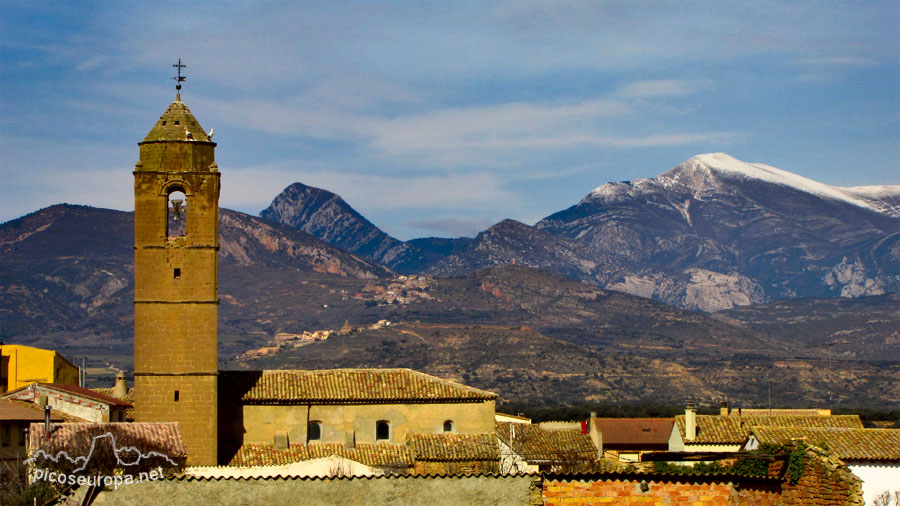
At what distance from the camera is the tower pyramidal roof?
54875mm

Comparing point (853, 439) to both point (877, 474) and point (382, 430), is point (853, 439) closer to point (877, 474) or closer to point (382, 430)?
point (877, 474)

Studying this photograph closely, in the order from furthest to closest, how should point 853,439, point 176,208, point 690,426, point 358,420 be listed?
point 690,426 < point 358,420 < point 176,208 < point 853,439

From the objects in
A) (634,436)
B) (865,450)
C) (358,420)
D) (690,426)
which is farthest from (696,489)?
(634,436)

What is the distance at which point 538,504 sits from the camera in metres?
25.7

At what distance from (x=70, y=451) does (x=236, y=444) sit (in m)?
11.7

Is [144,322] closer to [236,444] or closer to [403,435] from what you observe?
[236,444]

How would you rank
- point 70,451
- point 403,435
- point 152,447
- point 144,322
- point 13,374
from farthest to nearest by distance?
point 13,374 → point 403,435 → point 144,322 → point 152,447 → point 70,451

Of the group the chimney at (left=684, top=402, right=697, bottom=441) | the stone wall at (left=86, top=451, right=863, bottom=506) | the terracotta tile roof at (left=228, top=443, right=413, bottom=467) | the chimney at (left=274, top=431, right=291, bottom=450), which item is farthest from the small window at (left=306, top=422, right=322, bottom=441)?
the stone wall at (left=86, top=451, right=863, bottom=506)

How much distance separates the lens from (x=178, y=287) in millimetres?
53781

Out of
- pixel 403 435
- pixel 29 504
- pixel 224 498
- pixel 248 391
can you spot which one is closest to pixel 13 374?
pixel 248 391

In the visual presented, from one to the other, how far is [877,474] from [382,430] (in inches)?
743

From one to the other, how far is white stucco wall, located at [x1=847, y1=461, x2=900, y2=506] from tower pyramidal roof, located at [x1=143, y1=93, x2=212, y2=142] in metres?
25.4

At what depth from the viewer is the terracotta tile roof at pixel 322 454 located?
54094mm

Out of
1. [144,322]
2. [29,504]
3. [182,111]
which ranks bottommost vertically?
[29,504]
